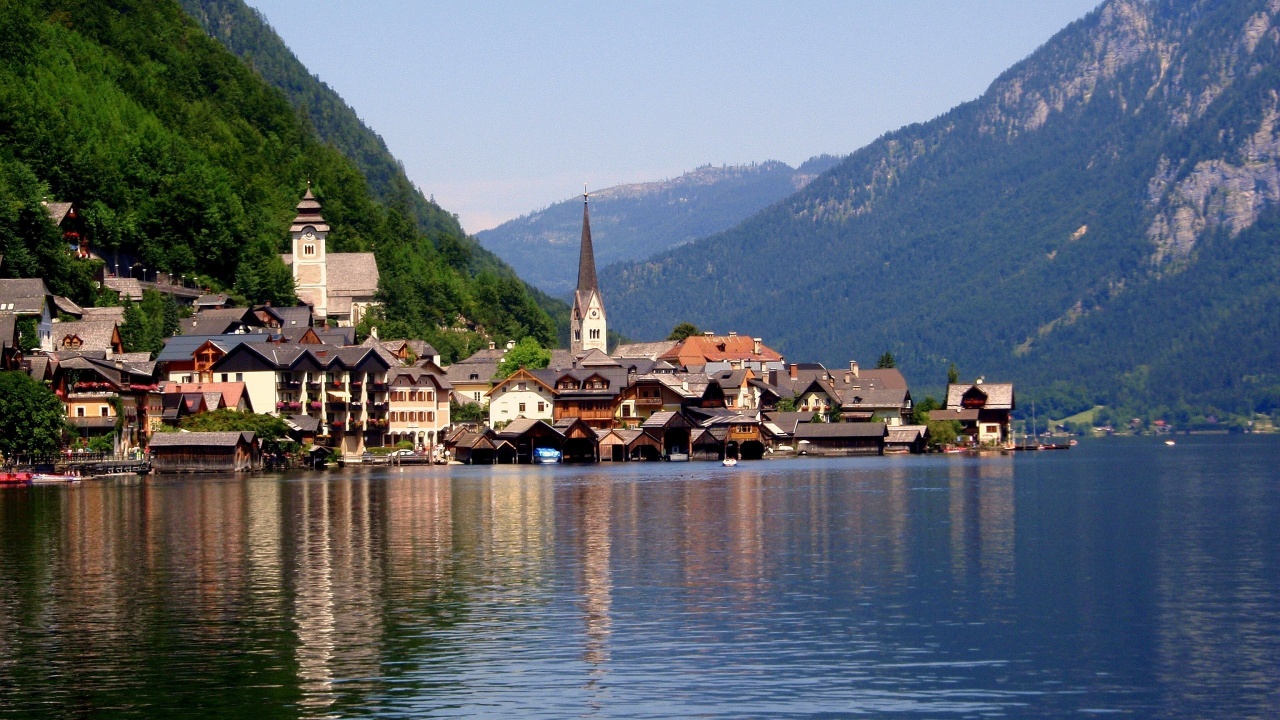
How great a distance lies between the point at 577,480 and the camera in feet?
316

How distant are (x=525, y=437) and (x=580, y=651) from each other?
102m

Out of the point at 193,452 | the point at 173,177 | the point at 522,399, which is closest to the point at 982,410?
the point at 522,399

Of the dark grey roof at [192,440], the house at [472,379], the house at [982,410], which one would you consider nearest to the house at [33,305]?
the dark grey roof at [192,440]

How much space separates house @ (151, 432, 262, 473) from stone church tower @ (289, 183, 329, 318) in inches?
2058

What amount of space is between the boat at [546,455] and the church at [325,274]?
32.6 metres

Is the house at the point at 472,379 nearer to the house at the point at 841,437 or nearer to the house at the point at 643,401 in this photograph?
the house at the point at 643,401

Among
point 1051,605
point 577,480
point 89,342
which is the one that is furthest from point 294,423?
point 1051,605

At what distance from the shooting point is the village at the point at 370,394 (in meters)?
108

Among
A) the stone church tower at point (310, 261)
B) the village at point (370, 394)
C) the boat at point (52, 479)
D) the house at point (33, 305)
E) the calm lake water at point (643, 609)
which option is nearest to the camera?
the calm lake water at point (643, 609)

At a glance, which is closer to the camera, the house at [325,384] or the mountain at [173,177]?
the house at [325,384]

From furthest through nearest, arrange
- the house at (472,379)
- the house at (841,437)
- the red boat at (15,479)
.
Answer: the house at (472,379)
the house at (841,437)
the red boat at (15,479)

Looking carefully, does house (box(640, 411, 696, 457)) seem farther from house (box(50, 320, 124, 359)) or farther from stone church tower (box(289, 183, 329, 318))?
house (box(50, 320, 124, 359))

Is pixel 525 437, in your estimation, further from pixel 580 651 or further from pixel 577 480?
pixel 580 651

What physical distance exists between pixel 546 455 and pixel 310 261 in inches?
1554
